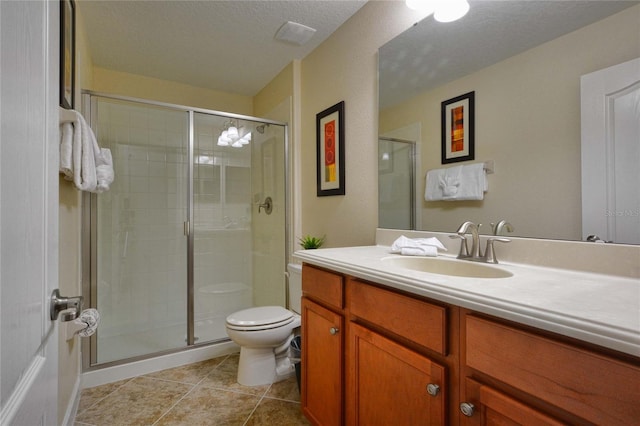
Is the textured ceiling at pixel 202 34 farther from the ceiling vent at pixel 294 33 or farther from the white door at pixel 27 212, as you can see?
the white door at pixel 27 212

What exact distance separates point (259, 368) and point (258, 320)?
0.31 m

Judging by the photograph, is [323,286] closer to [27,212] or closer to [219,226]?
[27,212]

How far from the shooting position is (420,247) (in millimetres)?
1368

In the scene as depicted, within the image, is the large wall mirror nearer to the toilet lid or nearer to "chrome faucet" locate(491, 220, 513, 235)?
"chrome faucet" locate(491, 220, 513, 235)

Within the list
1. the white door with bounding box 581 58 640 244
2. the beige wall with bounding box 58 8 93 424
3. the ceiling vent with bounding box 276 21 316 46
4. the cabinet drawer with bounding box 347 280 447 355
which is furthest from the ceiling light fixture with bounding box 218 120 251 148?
the white door with bounding box 581 58 640 244

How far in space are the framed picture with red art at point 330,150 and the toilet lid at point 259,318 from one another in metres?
0.88

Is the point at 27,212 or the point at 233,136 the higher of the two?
the point at 233,136

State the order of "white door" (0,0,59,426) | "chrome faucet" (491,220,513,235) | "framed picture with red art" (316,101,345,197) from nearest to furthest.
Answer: "white door" (0,0,59,426) < "chrome faucet" (491,220,513,235) < "framed picture with red art" (316,101,345,197)

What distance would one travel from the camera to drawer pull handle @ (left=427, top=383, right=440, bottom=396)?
0.82 m

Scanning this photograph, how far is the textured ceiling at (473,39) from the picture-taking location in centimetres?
108

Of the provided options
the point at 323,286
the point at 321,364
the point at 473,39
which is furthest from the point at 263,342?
the point at 473,39

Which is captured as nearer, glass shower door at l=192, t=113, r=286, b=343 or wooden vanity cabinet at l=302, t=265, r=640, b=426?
wooden vanity cabinet at l=302, t=265, r=640, b=426

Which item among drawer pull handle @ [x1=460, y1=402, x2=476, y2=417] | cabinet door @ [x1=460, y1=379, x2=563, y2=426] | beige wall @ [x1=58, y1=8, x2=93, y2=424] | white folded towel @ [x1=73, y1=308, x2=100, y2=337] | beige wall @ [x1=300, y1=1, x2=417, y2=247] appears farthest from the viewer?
beige wall @ [x1=300, y1=1, x2=417, y2=247]

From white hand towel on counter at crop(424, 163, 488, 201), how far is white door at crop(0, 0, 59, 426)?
1.40 metres
